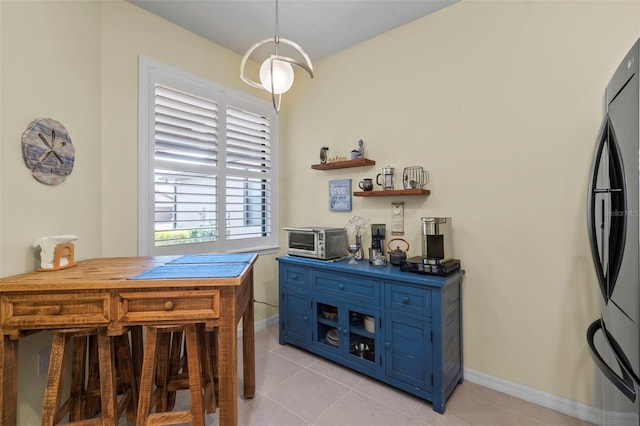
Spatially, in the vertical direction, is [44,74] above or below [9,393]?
→ above

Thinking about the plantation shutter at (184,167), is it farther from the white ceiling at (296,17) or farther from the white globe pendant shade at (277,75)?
the white globe pendant shade at (277,75)

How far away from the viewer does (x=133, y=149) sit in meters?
2.22

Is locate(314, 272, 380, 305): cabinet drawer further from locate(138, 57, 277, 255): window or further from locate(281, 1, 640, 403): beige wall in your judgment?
locate(138, 57, 277, 255): window

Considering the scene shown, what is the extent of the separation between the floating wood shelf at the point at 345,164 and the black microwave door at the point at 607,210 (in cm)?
156

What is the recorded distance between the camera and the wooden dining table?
1236 mm

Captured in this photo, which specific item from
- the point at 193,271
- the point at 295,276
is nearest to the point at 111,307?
the point at 193,271

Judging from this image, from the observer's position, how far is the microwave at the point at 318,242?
251cm

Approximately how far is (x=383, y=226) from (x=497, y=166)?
0.98 m

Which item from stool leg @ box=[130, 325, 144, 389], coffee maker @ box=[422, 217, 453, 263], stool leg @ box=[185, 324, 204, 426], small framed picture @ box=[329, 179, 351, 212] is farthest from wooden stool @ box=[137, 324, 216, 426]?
small framed picture @ box=[329, 179, 351, 212]

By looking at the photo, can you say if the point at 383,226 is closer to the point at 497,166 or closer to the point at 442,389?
the point at 497,166

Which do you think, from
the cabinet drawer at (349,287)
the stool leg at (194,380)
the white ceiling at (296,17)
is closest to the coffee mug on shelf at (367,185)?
the cabinet drawer at (349,287)

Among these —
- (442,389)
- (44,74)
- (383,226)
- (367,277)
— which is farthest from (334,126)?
(442,389)

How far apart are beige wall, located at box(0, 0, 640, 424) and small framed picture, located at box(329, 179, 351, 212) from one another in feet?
1.19

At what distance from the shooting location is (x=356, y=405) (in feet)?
6.15
